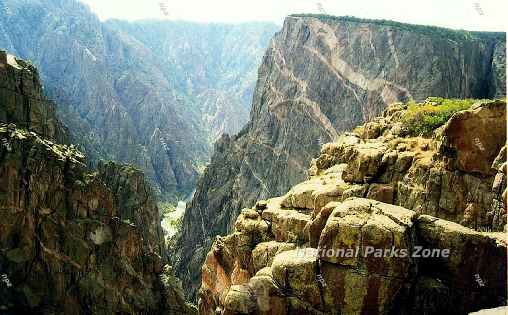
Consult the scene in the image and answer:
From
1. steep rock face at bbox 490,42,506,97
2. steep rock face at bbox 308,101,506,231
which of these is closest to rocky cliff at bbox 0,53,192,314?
steep rock face at bbox 308,101,506,231

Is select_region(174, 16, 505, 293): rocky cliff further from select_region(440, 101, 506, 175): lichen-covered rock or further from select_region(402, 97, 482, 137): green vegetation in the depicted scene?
select_region(440, 101, 506, 175): lichen-covered rock

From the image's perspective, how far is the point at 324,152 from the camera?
136 ft

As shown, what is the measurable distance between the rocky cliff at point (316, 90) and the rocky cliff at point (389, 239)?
51007mm

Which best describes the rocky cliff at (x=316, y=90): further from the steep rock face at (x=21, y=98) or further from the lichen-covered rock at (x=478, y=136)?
the lichen-covered rock at (x=478, y=136)

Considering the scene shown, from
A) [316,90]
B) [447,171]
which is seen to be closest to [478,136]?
[447,171]

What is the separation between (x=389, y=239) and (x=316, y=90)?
3391 inches

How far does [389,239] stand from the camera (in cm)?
1981

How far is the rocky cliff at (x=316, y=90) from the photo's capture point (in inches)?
3226

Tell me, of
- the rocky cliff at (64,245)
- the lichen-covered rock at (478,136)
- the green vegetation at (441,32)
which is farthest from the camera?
the green vegetation at (441,32)

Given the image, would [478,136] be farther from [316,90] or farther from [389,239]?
[316,90]

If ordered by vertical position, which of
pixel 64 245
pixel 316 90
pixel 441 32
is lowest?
pixel 64 245

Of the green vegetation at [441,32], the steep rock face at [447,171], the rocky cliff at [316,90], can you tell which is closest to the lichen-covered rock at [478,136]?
the steep rock face at [447,171]

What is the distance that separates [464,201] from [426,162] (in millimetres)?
3303

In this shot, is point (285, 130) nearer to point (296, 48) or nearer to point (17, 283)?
point (296, 48)
